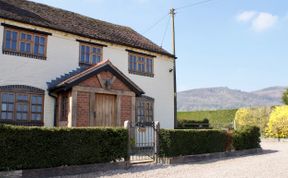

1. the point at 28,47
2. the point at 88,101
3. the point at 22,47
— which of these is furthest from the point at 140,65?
the point at 22,47

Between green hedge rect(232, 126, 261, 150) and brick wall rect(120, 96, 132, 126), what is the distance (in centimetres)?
573

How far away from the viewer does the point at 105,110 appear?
15.7m

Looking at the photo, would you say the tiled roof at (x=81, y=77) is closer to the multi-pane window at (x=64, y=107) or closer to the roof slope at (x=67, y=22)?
the multi-pane window at (x=64, y=107)

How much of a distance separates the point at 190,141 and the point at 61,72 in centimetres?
781

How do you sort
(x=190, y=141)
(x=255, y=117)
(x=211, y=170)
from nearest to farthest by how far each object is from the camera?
(x=211, y=170) → (x=190, y=141) → (x=255, y=117)

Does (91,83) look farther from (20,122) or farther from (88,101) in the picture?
(20,122)

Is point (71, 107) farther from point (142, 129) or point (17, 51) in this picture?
point (142, 129)

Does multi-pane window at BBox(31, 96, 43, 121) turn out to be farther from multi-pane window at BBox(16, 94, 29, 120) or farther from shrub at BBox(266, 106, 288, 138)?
shrub at BBox(266, 106, 288, 138)

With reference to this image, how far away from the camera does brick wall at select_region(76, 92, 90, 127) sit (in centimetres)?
1456

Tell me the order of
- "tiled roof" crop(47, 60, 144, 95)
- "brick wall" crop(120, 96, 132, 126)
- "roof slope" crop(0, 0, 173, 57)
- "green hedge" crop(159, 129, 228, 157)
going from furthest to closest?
"brick wall" crop(120, 96, 132, 126) < "roof slope" crop(0, 0, 173, 57) < "tiled roof" crop(47, 60, 144, 95) < "green hedge" crop(159, 129, 228, 157)

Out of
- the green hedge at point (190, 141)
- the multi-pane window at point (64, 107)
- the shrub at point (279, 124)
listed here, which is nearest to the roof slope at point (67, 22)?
the multi-pane window at point (64, 107)

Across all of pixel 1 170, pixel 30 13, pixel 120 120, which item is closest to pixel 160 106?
pixel 120 120

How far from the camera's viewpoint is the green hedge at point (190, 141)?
1274cm

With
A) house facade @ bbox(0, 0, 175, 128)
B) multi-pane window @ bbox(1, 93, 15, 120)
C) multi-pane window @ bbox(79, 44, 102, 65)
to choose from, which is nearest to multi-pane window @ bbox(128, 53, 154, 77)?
house facade @ bbox(0, 0, 175, 128)
